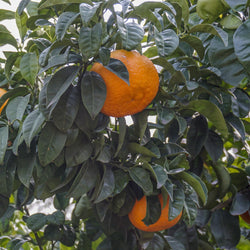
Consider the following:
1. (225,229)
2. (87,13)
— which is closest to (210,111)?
(87,13)

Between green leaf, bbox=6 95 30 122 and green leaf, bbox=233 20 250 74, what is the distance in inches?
16.7

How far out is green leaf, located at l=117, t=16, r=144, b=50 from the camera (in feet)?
1.90

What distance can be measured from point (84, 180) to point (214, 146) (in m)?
0.37

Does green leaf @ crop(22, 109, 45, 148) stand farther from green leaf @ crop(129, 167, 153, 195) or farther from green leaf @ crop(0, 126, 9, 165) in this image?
green leaf @ crop(129, 167, 153, 195)

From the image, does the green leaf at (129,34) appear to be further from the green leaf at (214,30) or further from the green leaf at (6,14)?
the green leaf at (6,14)

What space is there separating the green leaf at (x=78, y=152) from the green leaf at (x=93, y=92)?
0.12 m

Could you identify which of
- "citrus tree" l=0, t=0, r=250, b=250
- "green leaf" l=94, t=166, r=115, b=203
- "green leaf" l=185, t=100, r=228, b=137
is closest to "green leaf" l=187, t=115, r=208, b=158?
"citrus tree" l=0, t=0, r=250, b=250

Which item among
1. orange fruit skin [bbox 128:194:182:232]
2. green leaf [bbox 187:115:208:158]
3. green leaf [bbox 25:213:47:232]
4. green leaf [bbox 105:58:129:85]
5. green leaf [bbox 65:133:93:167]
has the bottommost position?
green leaf [bbox 25:213:47:232]

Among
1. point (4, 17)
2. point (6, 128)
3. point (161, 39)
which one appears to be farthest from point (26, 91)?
point (161, 39)

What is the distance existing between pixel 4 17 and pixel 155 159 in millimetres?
512

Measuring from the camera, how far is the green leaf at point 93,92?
65 cm

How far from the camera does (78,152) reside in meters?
0.74

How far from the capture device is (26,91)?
0.86m

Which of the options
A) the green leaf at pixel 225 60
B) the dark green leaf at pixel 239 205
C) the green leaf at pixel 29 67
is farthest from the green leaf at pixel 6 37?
the dark green leaf at pixel 239 205
